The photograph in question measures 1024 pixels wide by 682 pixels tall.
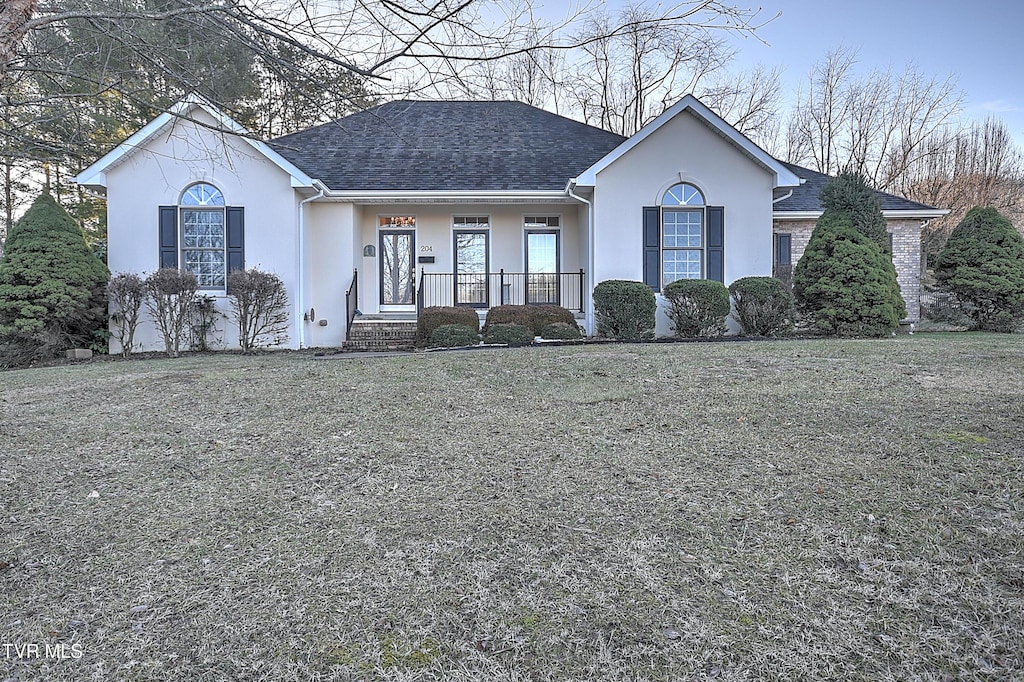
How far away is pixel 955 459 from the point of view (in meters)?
3.94

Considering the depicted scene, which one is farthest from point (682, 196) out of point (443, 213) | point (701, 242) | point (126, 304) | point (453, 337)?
point (126, 304)

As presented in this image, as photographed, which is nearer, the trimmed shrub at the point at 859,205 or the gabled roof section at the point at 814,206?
the trimmed shrub at the point at 859,205

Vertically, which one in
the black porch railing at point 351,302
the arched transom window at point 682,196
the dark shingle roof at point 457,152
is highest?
the dark shingle roof at point 457,152

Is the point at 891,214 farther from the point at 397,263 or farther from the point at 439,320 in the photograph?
the point at 397,263

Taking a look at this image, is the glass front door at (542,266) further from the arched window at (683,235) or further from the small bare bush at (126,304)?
the small bare bush at (126,304)

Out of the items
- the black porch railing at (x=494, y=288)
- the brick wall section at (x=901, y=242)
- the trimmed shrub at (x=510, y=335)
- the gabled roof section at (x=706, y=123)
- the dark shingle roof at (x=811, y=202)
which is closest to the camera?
the trimmed shrub at (x=510, y=335)

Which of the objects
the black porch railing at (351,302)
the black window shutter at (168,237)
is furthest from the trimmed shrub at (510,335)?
the black window shutter at (168,237)

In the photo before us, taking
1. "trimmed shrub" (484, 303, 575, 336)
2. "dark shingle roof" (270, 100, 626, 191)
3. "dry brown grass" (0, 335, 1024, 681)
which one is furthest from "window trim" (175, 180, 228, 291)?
"dry brown grass" (0, 335, 1024, 681)

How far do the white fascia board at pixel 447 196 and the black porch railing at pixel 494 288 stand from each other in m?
1.67

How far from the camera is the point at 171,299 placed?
11.2 metres

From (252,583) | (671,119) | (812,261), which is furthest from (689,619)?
(671,119)

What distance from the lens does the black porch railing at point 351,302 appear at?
40.9 ft

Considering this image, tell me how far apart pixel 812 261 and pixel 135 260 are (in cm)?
1269

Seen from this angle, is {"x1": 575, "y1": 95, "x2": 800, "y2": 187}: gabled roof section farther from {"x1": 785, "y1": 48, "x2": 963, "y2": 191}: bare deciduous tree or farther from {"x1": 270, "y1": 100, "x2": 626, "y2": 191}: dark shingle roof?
{"x1": 785, "y1": 48, "x2": 963, "y2": 191}: bare deciduous tree
